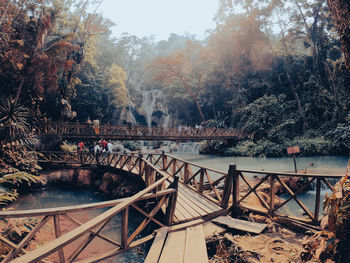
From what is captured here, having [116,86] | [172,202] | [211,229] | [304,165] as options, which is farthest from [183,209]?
[116,86]

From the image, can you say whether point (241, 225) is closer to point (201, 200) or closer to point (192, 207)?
point (192, 207)

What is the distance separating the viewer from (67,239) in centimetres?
165

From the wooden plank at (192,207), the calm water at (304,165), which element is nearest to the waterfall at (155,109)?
the calm water at (304,165)

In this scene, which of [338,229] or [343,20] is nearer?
[338,229]

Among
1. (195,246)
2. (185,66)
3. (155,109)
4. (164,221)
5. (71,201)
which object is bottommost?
(71,201)

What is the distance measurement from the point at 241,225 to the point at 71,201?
8.91 m

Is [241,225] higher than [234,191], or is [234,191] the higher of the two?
[234,191]

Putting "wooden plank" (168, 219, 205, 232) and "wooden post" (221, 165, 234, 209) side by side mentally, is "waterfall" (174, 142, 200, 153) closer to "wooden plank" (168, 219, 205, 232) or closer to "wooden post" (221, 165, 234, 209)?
"wooden post" (221, 165, 234, 209)

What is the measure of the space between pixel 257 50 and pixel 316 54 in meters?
6.53

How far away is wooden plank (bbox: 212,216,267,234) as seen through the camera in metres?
3.48

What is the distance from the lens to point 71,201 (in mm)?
9750

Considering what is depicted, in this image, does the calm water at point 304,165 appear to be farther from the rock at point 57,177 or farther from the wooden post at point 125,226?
the wooden post at point 125,226

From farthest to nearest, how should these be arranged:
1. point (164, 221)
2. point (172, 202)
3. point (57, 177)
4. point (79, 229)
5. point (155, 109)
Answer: point (155, 109)
point (57, 177)
point (164, 221)
point (172, 202)
point (79, 229)

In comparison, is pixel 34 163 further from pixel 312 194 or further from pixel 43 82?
pixel 312 194
